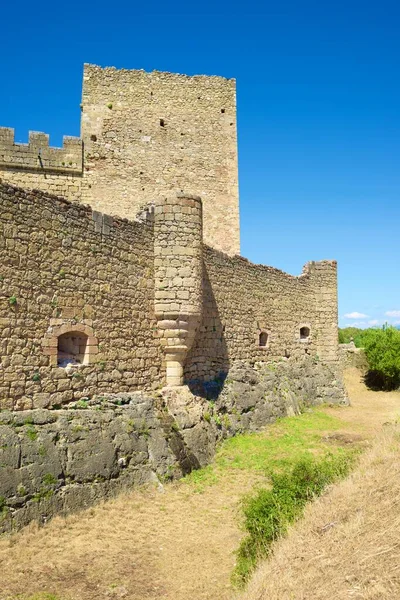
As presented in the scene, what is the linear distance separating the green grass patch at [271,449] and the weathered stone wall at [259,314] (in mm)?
2076

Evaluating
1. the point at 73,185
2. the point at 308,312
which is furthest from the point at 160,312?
the point at 308,312

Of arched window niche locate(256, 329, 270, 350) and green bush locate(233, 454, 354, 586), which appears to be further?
arched window niche locate(256, 329, 270, 350)

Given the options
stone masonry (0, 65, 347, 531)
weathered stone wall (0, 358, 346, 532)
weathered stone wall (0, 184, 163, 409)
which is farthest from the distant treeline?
weathered stone wall (0, 184, 163, 409)

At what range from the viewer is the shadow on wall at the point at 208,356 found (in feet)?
42.7

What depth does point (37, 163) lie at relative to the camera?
50.4 feet

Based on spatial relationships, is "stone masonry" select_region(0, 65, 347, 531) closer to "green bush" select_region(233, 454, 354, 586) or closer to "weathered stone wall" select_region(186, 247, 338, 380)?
"weathered stone wall" select_region(186, 247, 338, 380)

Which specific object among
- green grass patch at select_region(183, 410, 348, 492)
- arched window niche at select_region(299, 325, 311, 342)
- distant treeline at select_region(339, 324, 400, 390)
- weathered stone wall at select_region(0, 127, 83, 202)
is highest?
weathered stone wall at select_region(0, 127, 83, 202)

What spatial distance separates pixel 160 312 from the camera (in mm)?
11578

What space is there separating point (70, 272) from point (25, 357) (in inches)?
73.5

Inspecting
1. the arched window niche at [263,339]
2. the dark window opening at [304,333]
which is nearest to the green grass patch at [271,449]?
the arched window niche at [263,339]

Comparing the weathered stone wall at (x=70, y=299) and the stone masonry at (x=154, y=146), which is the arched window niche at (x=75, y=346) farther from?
the stone masonry at (x=154, y=146)

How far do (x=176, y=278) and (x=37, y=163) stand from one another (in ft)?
22.1

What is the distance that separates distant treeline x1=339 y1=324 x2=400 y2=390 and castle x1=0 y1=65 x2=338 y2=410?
539cm

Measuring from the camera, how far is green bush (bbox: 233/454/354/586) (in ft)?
22.0
